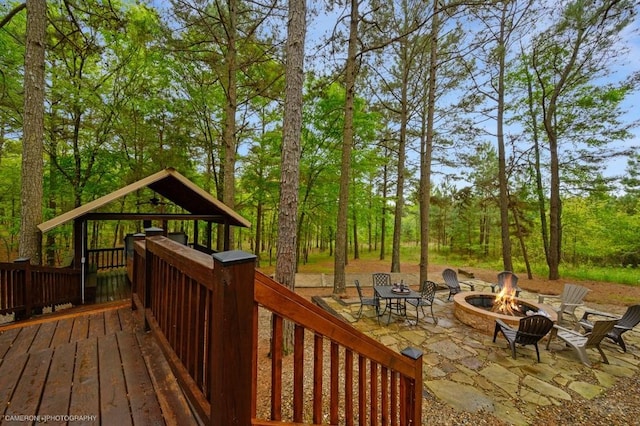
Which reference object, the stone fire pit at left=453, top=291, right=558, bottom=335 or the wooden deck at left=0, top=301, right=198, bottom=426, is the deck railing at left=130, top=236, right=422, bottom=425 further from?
the stone fire pit at left=453, top=291, right=558, bottom=335

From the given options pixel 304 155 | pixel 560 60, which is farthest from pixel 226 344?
pixel 560 60

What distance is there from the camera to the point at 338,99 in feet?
29.7

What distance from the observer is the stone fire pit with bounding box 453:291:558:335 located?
531 cm

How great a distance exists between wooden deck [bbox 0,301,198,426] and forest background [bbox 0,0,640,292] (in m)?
5.13

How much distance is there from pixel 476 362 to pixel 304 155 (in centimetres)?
838

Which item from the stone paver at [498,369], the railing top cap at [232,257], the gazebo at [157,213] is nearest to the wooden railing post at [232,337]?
the railing top cap at [232,257]

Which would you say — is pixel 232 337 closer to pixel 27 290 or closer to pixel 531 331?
pixel 27 290

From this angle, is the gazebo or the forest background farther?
the forest background

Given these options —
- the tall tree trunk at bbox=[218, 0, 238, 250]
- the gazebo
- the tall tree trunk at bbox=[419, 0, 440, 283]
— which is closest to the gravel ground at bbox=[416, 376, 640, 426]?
the tall tree trunk at bbox=[419, 0, 440, 283]

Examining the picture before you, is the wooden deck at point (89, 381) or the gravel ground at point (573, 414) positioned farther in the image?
the gravel ground at point (573, 414)

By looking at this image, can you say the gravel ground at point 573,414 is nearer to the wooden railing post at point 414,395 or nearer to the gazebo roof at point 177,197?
the wooden railing post at point 414,395

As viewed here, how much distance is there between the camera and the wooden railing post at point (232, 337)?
1089mm

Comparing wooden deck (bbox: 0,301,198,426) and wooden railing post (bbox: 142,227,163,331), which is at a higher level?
wooden railing post (bbox: 142,227,163,331)

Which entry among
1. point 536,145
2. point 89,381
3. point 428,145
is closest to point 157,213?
point 89,381
